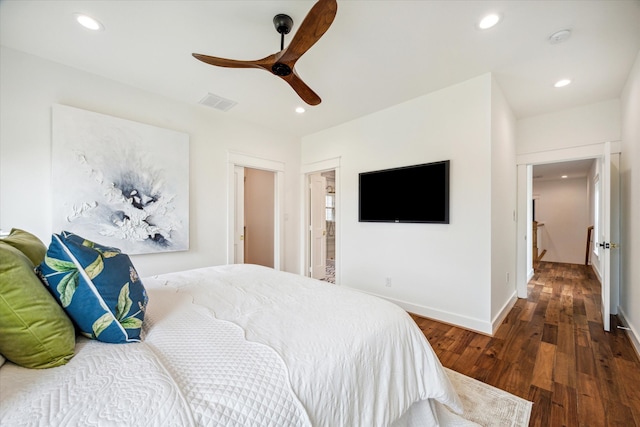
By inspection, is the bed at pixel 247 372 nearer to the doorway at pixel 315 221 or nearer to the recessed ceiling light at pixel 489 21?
the recessed ceiling light at pixel 489 21

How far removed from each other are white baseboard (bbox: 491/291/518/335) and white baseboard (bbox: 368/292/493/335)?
0.09 m

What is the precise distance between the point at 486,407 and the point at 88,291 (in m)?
2.24

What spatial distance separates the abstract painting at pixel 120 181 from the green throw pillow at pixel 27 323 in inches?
80.3

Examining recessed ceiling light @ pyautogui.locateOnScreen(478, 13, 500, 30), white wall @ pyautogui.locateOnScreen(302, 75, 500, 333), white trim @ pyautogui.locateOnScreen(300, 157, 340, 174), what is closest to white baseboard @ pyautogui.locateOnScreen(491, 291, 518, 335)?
white wall @ pyautogui.locateOnScreen(302, 75, 500, 333)

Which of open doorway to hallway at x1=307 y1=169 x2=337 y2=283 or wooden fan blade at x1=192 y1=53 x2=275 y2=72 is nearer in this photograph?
wooden fan blade at x1=192 y1=53 x2=275 y2=72

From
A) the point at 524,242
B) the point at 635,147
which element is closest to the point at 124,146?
the point at 635,147

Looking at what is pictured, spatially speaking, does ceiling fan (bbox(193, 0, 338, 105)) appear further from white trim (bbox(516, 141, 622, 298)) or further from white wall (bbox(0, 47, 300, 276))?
white trim (bbox(516, 141, 622, 298))

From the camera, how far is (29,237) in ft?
4.03

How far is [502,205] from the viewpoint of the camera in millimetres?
2957

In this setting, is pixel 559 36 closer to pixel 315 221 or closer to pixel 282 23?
pixel 282 23

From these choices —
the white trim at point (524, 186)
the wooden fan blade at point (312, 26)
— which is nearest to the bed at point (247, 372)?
the wooden fan blade at point (312, 26)

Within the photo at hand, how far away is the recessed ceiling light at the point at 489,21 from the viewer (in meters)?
1.81

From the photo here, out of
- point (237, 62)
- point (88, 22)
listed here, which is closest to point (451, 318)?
point (237, 62)

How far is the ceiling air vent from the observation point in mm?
2998
